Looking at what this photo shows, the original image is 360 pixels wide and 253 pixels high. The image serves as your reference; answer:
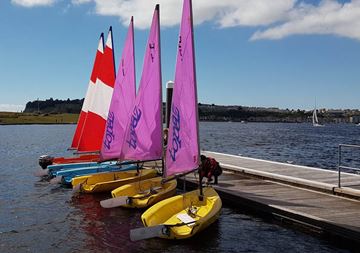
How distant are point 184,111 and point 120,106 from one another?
6.38 metres

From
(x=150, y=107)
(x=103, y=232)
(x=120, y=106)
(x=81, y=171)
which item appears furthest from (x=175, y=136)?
(x=81, y=171)

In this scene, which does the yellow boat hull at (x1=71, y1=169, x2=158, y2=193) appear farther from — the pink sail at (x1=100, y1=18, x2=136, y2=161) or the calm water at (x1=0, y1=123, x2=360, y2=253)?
the pink sail at (x1=100, y1=18, x2=136, y2=161)

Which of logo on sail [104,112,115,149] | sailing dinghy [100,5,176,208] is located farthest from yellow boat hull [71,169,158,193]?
sailing dinghy [100,5,176,208]

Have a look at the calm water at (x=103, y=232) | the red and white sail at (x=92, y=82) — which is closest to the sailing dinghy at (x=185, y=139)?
the calm water at (x=103, y=232)

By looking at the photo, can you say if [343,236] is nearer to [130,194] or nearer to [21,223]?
[130,194]

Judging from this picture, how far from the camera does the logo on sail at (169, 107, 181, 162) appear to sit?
13.3 meters

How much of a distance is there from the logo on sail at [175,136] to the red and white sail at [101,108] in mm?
9118

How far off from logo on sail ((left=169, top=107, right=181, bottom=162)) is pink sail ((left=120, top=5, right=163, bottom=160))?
2.46m

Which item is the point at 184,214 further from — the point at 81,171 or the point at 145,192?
the point at 81,171

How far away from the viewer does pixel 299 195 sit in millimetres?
14555

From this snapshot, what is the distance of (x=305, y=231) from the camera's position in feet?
39.3

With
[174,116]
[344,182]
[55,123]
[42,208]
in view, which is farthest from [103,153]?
[55,123]

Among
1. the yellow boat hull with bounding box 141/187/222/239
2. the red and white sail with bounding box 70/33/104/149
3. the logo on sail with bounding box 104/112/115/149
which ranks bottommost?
the yellow boat hull with bounding box 141/187/222/239

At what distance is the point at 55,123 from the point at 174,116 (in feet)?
579
